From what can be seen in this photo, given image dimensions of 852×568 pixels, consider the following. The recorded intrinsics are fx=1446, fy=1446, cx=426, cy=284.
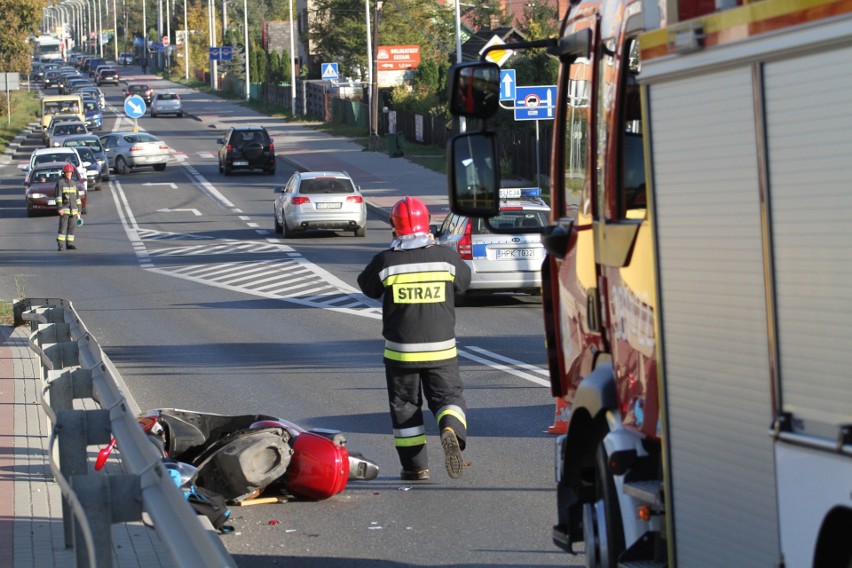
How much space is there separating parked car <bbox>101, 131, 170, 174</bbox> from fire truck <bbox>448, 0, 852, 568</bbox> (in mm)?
49048

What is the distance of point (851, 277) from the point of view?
3.68m

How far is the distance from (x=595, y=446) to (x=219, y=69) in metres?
124

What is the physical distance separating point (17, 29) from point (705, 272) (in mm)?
76524

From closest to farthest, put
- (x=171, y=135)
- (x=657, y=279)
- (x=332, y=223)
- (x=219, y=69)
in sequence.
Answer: (x=657, y=279), (x=332, y=223), (x=171, y=135), (x=219, y=69)

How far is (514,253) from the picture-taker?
2030 centimetres

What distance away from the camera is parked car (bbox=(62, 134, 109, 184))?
166 feet

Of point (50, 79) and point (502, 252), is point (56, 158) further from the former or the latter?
point (50, 79)

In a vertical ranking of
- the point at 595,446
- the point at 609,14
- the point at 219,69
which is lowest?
the point at 595,446

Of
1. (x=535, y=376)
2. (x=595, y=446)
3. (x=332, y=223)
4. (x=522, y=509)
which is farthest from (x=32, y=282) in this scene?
(x=595, y=446)

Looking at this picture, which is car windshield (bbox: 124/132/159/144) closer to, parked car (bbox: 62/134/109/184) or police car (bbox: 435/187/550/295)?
parked car (bbox: 62/134/109/184)

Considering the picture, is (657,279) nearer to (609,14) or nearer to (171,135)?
(609,14)

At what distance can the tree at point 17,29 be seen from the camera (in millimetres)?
74125

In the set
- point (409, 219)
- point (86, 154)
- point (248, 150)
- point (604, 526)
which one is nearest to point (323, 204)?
point (248, 150)

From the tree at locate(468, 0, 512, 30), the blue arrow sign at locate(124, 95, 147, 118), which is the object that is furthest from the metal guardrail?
the tree at locate(468, 0, 512, 30)
